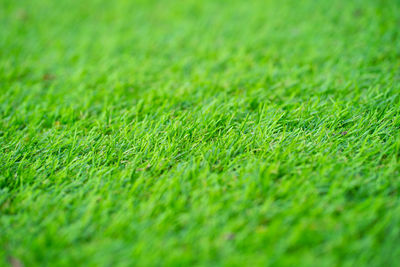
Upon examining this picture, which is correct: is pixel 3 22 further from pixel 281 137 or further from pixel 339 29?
pixel 339 29

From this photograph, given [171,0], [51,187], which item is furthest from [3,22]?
[51,187]

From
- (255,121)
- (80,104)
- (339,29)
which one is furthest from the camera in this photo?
(339,29)

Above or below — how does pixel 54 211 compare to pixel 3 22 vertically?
below

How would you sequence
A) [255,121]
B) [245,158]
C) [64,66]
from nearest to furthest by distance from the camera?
[245,158], [255,121], [64,66]

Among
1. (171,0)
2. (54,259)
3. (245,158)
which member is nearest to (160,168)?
(245,158)

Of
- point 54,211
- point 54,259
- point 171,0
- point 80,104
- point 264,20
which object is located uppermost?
point 171,0

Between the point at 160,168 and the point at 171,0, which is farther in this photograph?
the point at 171,0
